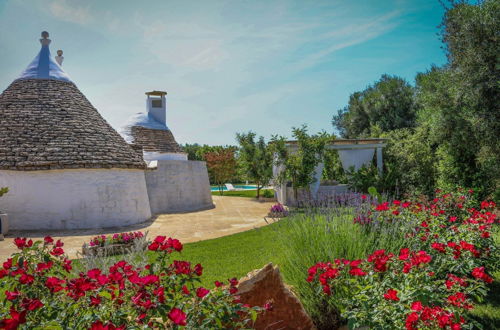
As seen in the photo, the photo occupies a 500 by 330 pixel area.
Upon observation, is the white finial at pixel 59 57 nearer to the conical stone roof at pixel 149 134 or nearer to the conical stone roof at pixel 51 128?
the conical stone roof at pixel 51 128

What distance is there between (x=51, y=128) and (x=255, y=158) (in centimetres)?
1340

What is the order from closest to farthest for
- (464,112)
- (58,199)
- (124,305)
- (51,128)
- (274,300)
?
(124,305) < (274,300) < (464,112) < (58,199) < (51,128)

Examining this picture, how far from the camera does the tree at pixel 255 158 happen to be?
2283cm

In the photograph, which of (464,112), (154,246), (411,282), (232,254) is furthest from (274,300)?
(464,112)

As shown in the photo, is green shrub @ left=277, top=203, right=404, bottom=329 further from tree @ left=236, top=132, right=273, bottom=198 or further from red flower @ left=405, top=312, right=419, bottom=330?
tree @ left=236, top=132, right=273, bottom=198

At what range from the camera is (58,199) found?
39.1 ft

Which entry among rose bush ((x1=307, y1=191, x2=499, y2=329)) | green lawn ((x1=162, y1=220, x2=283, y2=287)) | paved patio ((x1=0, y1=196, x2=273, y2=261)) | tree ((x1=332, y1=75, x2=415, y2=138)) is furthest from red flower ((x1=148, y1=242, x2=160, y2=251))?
tree ((x1=332, y1=75, x2=415, y2=138))

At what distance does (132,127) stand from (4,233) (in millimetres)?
11046

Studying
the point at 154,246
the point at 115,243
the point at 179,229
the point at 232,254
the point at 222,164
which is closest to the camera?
the point at 154,246

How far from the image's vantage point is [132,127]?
68.3 feet

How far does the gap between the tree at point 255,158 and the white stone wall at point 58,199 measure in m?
12.1

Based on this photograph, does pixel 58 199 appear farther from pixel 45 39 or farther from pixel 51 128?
pixel 45 39

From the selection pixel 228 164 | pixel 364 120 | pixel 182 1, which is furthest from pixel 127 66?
pixel 364 120

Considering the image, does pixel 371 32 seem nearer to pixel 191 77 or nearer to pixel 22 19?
pixel 191 77
